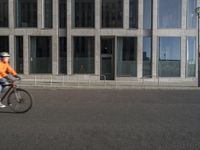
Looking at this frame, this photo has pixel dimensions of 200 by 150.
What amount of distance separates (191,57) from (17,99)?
29.7 m

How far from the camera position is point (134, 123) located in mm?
9250

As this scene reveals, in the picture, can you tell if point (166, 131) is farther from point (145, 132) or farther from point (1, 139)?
point (1, 139)

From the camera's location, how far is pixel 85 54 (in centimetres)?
3794

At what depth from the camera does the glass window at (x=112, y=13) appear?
3784cm

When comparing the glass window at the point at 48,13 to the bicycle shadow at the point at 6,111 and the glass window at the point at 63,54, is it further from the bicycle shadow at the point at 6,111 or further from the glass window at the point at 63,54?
the bicycle shadow at the point at 6,111

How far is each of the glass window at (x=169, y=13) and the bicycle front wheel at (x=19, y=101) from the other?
93.4 ft

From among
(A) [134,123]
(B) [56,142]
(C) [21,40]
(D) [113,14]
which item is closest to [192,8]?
(D) [113,14]

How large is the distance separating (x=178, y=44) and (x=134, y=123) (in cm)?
2974

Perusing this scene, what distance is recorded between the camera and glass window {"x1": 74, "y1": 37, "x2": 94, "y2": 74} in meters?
37.9

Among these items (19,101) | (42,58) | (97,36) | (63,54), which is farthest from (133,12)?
(19,101)

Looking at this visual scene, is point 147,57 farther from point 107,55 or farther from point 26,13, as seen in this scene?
point 26,13

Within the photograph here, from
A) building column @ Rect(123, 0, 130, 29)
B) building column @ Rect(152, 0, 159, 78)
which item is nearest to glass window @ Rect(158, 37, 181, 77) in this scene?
building column @ Rect(152, 0, 159, 78)

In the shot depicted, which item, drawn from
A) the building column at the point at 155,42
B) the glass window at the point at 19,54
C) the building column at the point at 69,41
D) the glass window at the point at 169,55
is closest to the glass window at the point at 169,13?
the building column at the point at 155,42

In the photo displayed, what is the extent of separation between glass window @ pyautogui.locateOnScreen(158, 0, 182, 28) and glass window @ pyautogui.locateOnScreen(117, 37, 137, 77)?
3559 mm
